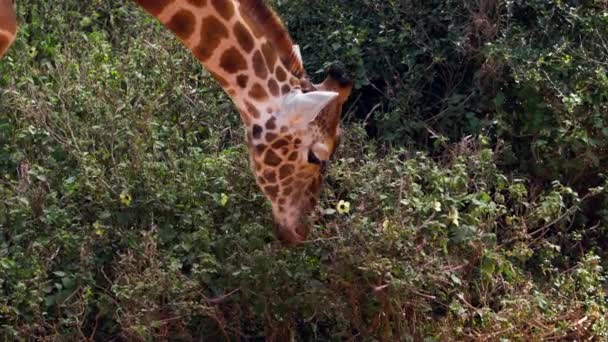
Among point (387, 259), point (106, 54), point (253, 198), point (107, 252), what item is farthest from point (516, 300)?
point (106, 54)

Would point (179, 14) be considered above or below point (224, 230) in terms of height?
above

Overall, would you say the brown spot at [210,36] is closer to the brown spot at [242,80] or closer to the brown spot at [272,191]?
the brown spot at [242,80]

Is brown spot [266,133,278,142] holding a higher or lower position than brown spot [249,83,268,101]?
lower

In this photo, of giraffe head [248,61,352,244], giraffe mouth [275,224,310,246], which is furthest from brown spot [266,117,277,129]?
giraffe mouth [275,224,310,246]

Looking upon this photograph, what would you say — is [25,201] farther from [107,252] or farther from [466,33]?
[466,33]

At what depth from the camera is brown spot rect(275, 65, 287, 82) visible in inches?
257

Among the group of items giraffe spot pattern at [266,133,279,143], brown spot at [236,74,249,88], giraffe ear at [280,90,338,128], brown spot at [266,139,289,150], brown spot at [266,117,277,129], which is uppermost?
brown spot at [236,74,249,88]

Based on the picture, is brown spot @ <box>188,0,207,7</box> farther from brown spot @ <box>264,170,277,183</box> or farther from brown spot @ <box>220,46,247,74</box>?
brown spot @ <box>264,170,277,183</box>

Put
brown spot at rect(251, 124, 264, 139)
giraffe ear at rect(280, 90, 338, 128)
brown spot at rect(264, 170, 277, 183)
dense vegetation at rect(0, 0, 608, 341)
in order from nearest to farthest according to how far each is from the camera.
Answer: giraffe ear at rect(280, 90, 338, 128) → dense vegetation at rect(0, 0, 608, 341) → brown spot at rect(251, 124, 264, 139) → brown spot at rect(264, 170, 277, 183)

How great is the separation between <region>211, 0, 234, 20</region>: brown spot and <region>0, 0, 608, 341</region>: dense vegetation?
83cm

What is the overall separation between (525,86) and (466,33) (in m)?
0.58

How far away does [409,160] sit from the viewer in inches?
271

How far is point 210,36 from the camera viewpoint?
6.43m

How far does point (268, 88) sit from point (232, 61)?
20 centimetres
